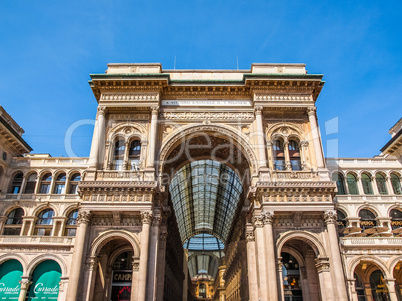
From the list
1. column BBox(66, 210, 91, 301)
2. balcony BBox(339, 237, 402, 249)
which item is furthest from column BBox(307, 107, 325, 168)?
column BBox(66, 210, 91, 301)

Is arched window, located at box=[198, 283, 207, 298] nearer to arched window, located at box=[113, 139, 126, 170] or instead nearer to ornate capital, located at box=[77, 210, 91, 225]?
arched window, located at box=[113, 139, 126, 170]

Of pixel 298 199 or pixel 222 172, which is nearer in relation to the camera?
pixel 298 199

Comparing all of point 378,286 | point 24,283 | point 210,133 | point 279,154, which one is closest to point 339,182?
point 378,286

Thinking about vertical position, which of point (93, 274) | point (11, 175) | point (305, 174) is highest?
point (11, 175)

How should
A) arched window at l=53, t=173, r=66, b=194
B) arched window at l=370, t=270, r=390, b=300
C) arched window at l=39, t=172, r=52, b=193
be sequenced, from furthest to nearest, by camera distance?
arched window at l=39, t=172, r=52, b=193 < arched window at l=53, t=173, r=66, b=194 < arched window at l=370, t=270, r=390, b=300

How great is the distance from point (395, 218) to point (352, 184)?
18.4 feet

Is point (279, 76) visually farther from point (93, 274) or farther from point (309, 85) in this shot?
point (93, 274)

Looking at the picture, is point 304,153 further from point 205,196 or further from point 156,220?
point 205,196

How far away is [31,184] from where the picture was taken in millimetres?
39688

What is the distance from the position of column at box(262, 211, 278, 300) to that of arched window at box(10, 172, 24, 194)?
1166 inches

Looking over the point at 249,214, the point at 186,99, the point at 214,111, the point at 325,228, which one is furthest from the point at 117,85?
the point at 325,228

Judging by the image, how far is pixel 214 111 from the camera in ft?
106

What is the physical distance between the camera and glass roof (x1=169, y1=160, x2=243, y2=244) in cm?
4847

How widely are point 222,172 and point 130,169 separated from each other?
2128 cm
